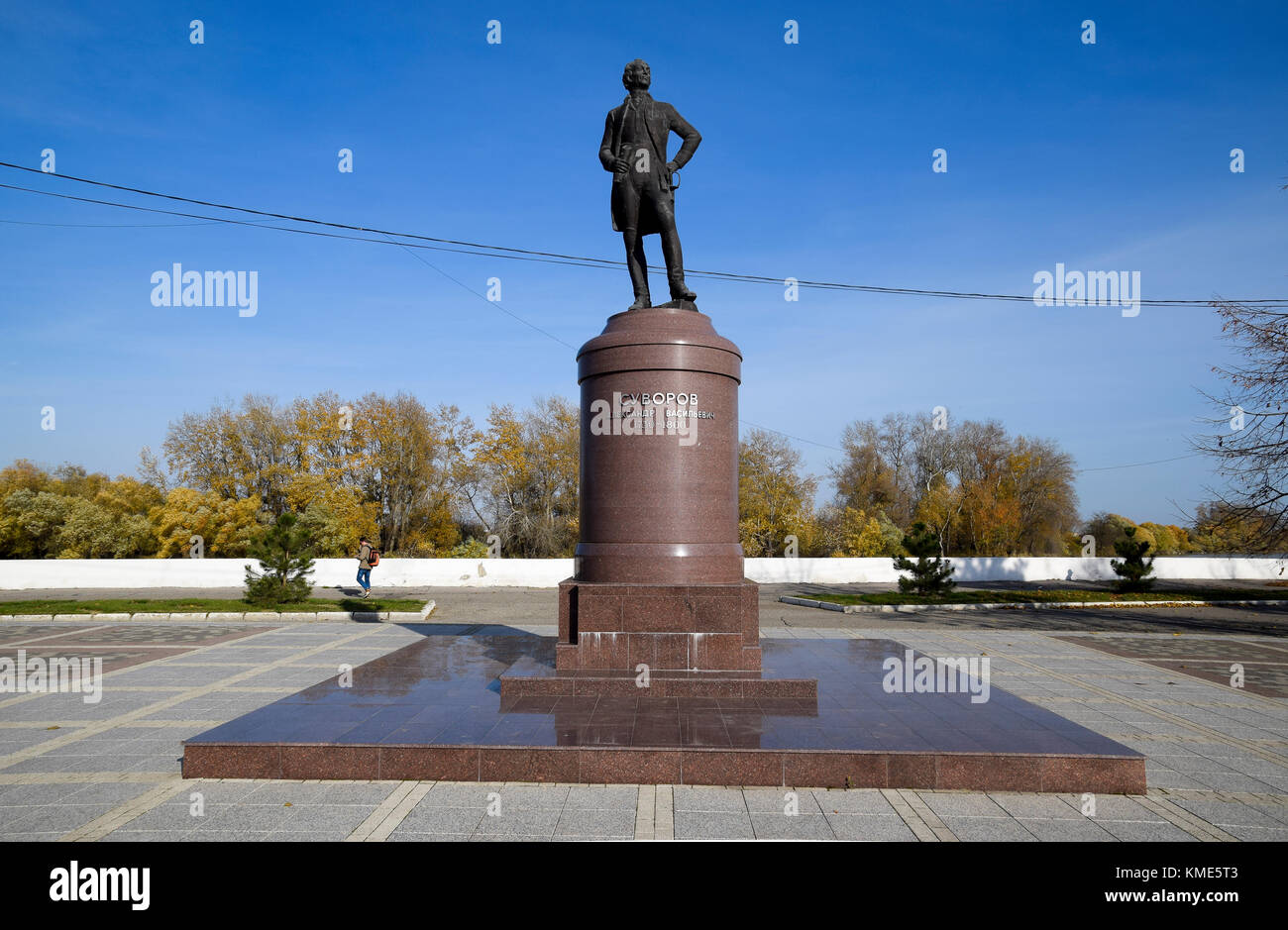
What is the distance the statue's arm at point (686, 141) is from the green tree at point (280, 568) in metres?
13.3

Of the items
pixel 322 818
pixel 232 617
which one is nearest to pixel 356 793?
pixel 322 818

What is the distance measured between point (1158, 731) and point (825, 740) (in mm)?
3740

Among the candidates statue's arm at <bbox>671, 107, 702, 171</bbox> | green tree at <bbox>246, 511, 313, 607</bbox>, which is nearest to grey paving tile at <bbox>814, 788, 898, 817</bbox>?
statue's arm at <bbox>671, 107, 702, 171</bbox>

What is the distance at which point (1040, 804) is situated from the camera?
472 centimetres

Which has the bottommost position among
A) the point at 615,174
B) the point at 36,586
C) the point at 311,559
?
the point at 36,586

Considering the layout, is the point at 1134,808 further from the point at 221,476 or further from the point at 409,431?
the point at 221,476

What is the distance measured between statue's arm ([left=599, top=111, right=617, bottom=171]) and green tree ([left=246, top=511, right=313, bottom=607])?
1279 centimetres

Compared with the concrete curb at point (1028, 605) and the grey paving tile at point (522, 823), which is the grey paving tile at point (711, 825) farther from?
the concrete curb at point (1028, 605)

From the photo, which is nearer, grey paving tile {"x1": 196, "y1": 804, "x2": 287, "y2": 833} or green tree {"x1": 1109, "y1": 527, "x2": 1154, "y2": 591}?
grey paving tile {"x1": 196, "y1": 804, "x2": 287, "y2": 833}

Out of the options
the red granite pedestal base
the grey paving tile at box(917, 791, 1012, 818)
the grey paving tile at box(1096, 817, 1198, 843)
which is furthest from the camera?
the red granite pedestal base

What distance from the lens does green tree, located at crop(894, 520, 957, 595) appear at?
1952 centimetres

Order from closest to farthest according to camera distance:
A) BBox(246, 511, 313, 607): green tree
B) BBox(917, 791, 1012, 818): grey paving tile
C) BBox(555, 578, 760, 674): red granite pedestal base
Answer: BBox(917, 791, 1012, 818): grey paving tile, BBox(555, 578, 760, 674): red granite pedestal base, BBox(246, 511, 313, 607): green tree

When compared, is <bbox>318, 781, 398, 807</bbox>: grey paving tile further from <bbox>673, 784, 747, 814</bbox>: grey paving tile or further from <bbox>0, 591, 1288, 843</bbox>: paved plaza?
<bbox>673, 784, 747, 814</bbox>: grey paving tile
